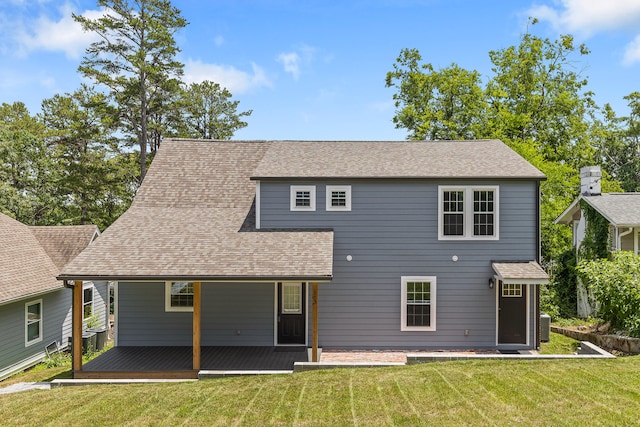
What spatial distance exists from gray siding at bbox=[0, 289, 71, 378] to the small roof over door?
14063 millimetres

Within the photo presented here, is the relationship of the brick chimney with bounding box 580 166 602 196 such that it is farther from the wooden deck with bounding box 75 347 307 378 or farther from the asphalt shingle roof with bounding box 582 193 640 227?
the wooden deck with bounding box 75 347 307 378

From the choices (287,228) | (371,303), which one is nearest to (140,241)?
(287,228)

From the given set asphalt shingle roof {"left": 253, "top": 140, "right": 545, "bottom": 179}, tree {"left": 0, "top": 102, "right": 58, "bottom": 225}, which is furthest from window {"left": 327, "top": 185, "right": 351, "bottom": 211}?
tree {"left": 0, "top": 102, "right": 58, "bottom": 225}

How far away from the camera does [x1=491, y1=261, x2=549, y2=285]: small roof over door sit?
1128 centimetres

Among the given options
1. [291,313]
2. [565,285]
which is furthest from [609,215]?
[291,313]

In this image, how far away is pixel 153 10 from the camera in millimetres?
25672

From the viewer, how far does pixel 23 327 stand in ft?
44.0

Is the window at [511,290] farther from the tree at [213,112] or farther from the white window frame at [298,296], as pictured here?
the tree at [213,112]

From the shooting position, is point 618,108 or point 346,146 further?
point 618,108

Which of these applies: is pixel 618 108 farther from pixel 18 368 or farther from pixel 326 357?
pixel 18 368

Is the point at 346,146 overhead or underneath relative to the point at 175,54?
underneath

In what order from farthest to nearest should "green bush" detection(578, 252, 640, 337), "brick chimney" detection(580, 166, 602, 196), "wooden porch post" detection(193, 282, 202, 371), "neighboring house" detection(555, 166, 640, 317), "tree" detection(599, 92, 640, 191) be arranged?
"tree" detection(599, 92, 640, 191)
"brick chimney" detection(580, 166, 602, 196)
"neighboring house" detection(555, 166, 640, 317)
"green bush" detection(578, 252, 640, 337)
"wooden porch post" detection(193, 282, 202, 371)

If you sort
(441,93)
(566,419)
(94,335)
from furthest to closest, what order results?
(441,93)
(94,335)
(566,419)

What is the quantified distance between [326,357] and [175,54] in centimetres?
2232
